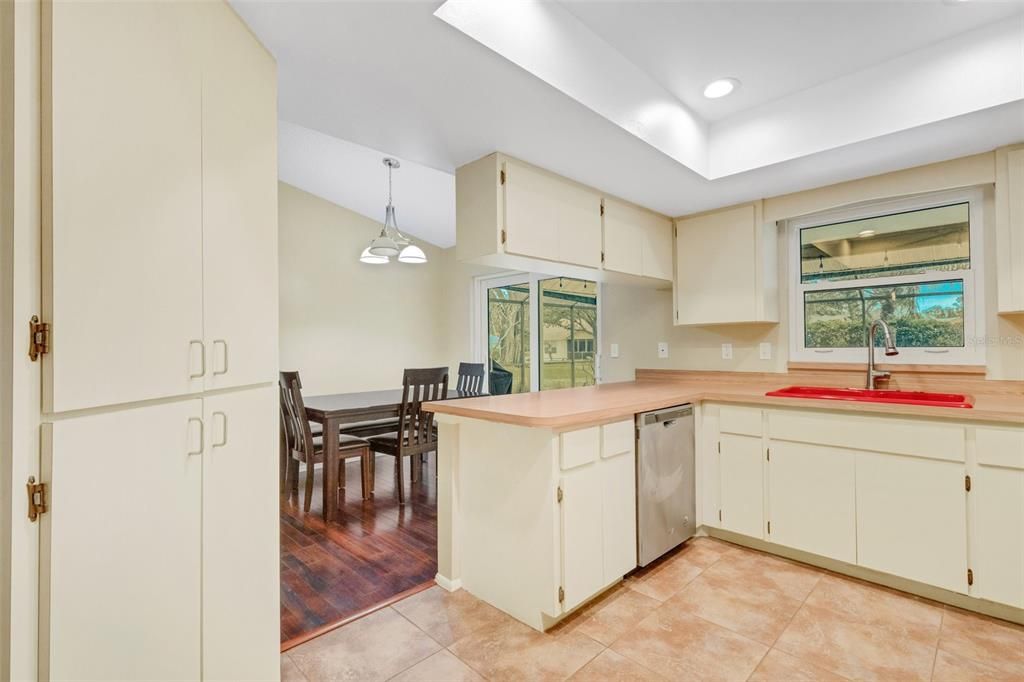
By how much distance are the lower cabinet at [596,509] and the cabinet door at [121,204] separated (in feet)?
4.49

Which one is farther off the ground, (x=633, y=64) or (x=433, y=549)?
(x=633, y=64)

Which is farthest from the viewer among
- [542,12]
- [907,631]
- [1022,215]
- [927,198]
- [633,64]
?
[927,198]

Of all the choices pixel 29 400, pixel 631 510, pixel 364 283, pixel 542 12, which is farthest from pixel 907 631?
pixel 364 283

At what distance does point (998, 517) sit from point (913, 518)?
275 millimetres

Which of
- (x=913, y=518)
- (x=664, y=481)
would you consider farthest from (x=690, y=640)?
(x=913, y=518)

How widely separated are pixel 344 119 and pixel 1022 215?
10.0ft

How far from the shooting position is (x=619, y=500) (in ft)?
7.10

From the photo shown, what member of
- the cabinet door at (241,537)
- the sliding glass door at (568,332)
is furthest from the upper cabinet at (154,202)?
the sliding glass door at (568,332)

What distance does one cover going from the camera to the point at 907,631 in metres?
1.87

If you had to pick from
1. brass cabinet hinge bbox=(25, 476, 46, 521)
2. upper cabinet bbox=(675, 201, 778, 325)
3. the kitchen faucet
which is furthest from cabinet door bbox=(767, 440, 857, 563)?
brass cabinet hinge bbox=(25, 476, 46, 521)

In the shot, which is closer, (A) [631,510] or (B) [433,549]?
(A) [631,510]

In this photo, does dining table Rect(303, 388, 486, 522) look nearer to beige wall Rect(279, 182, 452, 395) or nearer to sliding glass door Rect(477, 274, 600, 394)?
beige wall Rect(279, 182, 452, 395)

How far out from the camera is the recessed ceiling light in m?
2.16

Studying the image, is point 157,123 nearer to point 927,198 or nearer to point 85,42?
point 85,42
